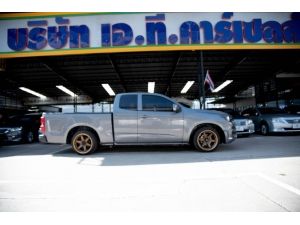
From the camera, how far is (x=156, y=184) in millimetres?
3781

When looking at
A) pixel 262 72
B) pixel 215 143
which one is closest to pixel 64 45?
pixel 215 143

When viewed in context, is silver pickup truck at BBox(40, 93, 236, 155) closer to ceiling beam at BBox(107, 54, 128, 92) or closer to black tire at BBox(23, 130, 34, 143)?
black tire at BBox(23, 130, 34, 143)

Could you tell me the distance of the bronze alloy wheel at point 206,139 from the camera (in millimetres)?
6812

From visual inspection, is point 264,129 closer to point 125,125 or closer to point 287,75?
point 125,125

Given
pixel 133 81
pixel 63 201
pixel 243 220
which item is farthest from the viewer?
pixel 133 81

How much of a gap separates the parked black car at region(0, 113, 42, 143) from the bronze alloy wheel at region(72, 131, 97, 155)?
5325mm

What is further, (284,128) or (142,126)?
(284,128)

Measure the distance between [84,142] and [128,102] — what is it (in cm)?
173

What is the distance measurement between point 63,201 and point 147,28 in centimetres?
816

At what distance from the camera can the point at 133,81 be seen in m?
19.2

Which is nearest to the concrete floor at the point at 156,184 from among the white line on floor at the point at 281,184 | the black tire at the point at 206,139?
the white line on floor at the point at 281,184

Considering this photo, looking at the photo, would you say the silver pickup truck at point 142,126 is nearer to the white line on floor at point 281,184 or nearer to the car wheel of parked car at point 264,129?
the white line on floor at point 281,184

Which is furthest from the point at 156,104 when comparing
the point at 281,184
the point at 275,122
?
the point at 275,122
